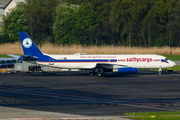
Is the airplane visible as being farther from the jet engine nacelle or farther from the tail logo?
the jet engine nacelle

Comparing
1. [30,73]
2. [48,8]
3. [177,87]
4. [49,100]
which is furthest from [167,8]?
[49,100]

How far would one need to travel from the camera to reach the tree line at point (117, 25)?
457ft

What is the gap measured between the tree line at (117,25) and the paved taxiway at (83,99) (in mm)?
91714

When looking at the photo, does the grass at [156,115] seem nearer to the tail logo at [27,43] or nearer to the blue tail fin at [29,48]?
the blue tail fin at [29,48]

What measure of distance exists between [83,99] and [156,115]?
406 inches

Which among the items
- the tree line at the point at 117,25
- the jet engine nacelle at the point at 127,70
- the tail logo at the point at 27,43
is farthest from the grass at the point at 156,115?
the tree line at the point at 117,25

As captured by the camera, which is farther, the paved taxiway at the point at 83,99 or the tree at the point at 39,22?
the tree at the point at 39,22

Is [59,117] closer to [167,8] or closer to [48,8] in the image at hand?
[167,8]

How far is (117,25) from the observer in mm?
144125

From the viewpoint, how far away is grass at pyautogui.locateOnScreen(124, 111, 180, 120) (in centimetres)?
2527

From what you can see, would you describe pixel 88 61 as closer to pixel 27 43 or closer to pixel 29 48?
pixel 29 48

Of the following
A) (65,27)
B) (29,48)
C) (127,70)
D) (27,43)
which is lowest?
(127,70)

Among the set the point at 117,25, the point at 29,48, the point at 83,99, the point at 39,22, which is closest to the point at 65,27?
the point at 39,22

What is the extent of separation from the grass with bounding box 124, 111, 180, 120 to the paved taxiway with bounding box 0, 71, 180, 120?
1.18 meters
